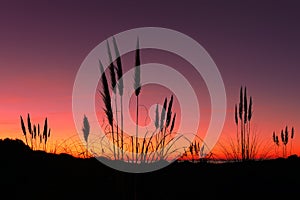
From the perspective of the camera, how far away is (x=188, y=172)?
217 inches

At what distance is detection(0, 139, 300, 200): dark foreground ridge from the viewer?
439 centimetres

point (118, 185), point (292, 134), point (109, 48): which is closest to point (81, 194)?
point (118, 185)

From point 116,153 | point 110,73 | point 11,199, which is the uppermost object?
point 110,73

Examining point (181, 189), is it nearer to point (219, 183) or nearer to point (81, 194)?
point (219, 183)

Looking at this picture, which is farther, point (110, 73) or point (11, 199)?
point (110, 73)

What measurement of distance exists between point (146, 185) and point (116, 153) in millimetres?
489

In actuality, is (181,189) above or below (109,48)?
below

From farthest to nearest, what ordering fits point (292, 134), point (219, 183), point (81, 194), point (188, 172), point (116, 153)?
point (292, 134) < point (188, 172) < point (219, 183) < point (116, 153) < point (81, 194)

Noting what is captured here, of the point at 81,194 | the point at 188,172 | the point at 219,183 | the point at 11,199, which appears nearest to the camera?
the point at 11,199

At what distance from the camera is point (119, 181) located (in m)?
4.31

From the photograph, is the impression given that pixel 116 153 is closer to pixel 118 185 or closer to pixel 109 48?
pixel 118 185

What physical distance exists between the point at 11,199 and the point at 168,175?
1.90 m

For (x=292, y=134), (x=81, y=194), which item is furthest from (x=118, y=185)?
(x=292, y=134)

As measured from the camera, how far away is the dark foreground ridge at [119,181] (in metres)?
4.39
